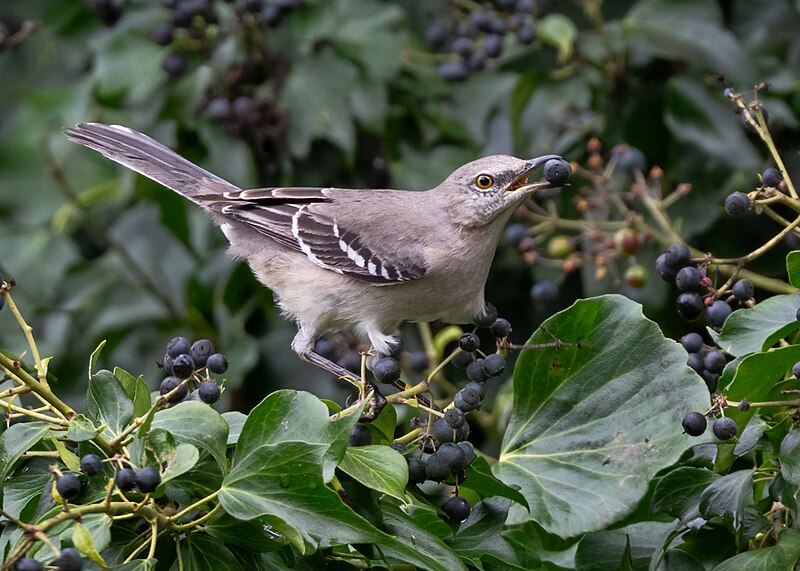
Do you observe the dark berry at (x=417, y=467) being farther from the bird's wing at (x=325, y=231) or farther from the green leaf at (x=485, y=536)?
the bird's wing at (x=325, y=231)

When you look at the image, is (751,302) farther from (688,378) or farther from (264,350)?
(264,350)

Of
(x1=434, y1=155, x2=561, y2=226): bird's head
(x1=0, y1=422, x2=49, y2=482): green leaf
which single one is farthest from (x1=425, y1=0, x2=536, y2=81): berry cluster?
(x1=0, y1=422, x2=49, y2=482): green leaf

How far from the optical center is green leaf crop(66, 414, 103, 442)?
2.11 m

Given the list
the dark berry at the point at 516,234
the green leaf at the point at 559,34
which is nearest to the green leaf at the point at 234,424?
the dark berry at the point at 516,234

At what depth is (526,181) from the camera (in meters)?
4.02

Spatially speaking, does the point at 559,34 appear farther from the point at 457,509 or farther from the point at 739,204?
the point at 457,509

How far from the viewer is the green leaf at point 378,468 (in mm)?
2285

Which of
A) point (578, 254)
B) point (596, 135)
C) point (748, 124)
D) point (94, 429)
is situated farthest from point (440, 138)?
point (94, 429)

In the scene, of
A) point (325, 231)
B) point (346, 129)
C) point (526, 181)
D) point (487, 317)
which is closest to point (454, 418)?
point (487, 317)

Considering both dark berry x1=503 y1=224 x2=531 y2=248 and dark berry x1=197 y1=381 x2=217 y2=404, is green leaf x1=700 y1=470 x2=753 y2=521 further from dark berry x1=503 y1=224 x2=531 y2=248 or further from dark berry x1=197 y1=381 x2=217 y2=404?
dark berry x1=503 y1=224 x2=531 y2=248

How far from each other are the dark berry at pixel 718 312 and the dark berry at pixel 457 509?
0.83 meters

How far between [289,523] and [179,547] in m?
0.25

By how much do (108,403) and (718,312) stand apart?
1.55 metres

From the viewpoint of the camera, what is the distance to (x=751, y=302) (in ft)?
8.96
